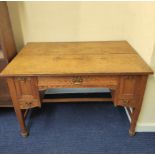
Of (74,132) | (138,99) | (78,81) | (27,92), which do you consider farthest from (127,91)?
(27,92)

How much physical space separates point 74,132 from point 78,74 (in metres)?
0.73

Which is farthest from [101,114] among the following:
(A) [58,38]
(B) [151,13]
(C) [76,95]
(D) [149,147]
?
(B) [151,13]

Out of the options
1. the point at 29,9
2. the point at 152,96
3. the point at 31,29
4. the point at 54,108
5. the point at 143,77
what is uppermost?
the point at 29,9

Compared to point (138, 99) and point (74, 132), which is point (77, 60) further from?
point (74, 132)

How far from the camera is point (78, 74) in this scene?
4.06ft

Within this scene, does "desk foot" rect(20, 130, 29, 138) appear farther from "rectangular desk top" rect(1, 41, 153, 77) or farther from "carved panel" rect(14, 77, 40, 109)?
"rectangular desk top" rect(1, 41, 153, 77)

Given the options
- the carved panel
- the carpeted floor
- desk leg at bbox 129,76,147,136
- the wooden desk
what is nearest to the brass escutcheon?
the wooden desk

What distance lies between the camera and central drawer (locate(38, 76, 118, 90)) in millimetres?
1282

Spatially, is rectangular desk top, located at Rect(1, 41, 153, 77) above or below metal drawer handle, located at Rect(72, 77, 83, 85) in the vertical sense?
above

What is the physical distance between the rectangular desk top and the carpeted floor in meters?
0.73

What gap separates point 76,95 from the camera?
2.20 metres

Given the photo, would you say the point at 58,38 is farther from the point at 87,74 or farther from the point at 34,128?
the point at 34,128

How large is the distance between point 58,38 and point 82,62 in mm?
629

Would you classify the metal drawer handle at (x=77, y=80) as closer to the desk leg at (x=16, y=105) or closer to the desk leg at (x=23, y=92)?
the desk leg at (x=23, y=92)
